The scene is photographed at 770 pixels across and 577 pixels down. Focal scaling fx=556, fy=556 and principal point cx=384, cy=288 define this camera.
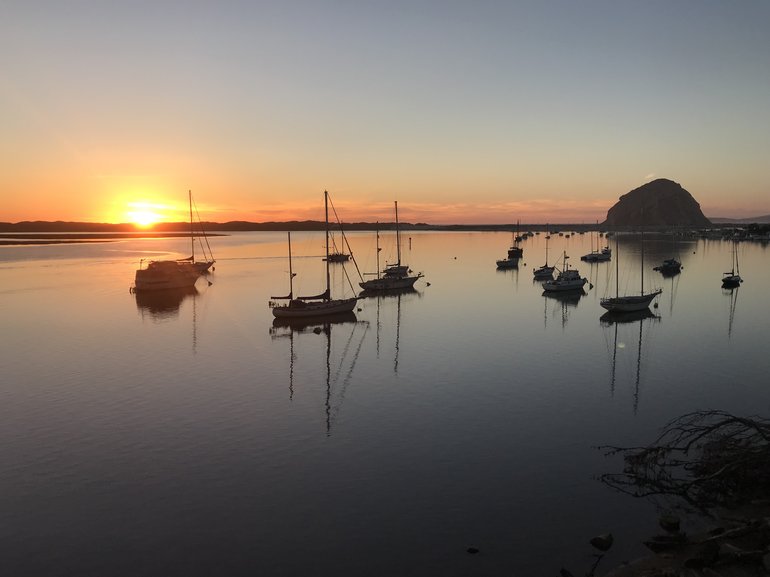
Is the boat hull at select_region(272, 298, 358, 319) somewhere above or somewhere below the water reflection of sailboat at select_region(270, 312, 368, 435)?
above

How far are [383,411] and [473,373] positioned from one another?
9.23 meters

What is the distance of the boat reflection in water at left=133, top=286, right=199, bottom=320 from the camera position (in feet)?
212

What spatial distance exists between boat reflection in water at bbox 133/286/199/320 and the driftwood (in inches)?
2047

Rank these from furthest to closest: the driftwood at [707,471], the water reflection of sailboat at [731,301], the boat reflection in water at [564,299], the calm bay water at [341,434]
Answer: the boat reflection in water at [564,299], the water reflection of sailboat at [731,301], the driftwood at [707,471], the calm bay water at [341,434]

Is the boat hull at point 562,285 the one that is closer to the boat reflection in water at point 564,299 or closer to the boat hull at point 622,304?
the boat reflection in water at point 564,299

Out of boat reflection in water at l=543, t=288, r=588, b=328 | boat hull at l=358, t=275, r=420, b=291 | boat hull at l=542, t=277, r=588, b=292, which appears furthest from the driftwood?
boat hull at l=358, t=275, r=420, b=291

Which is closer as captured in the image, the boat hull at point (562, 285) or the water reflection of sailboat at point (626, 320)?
the water reflection of sailboat at point (626, 320)

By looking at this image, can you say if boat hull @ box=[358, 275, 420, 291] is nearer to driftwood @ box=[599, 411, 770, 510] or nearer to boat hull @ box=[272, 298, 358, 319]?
boat hull @ box=[272, 298, 358, 319]

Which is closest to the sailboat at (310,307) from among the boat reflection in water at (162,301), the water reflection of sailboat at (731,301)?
the boat reflection in water at (162,301)

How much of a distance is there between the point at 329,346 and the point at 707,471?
103ft

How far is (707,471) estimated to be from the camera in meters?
20.9

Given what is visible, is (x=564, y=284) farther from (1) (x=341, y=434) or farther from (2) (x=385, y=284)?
(1) (x=341, y=434)

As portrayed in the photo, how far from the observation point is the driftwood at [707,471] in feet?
64.0

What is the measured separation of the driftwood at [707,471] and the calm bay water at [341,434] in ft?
3.44
